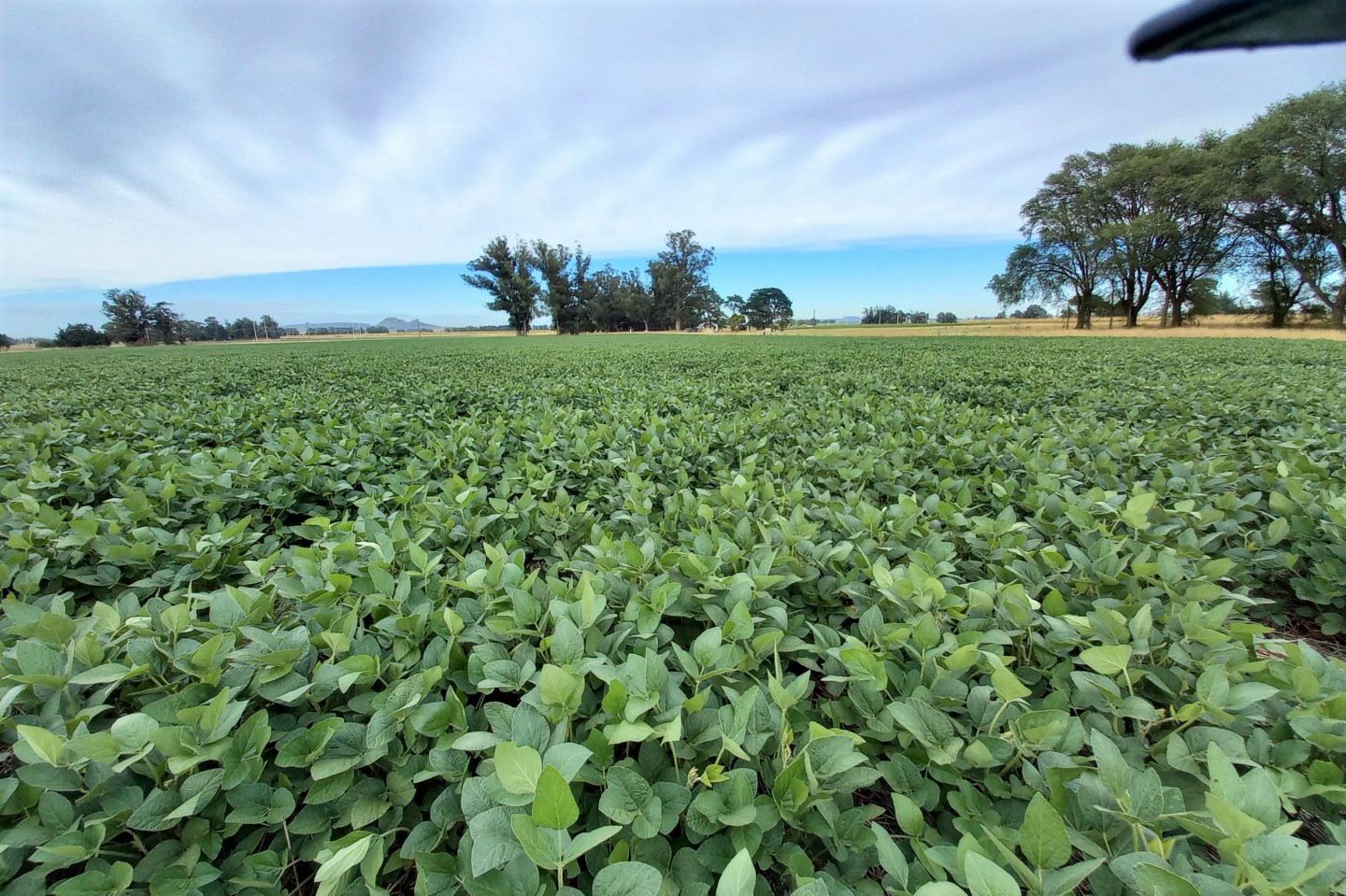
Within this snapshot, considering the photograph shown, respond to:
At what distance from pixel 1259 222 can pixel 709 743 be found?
5534 centimetres

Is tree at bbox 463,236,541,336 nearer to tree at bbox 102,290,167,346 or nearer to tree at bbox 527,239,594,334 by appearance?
tree at bbox 527,239,594,334

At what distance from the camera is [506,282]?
63281mm

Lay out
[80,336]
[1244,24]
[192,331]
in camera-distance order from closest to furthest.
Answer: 1. [1244,24]
2. [80,336]
3. [192,331]

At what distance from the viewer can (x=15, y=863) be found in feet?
2.88

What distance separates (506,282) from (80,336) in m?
52.7

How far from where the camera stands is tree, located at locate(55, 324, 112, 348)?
62272 mm

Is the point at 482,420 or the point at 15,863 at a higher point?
the point at 482,420

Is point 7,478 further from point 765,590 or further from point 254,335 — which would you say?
point 254,335

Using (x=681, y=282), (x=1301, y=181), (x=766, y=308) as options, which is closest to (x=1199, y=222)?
(x=1301, y=181)

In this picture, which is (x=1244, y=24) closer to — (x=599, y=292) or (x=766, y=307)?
(x=599, y=292)

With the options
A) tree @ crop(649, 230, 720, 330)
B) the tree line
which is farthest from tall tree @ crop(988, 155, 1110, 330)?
tree @ crop(649, 230, 720, 330)


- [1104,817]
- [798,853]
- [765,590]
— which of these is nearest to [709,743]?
[798,853]

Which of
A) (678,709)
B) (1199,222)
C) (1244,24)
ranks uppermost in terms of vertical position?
Answer: (1199,222)

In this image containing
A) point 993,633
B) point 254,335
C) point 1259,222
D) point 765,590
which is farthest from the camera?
point 254,335
